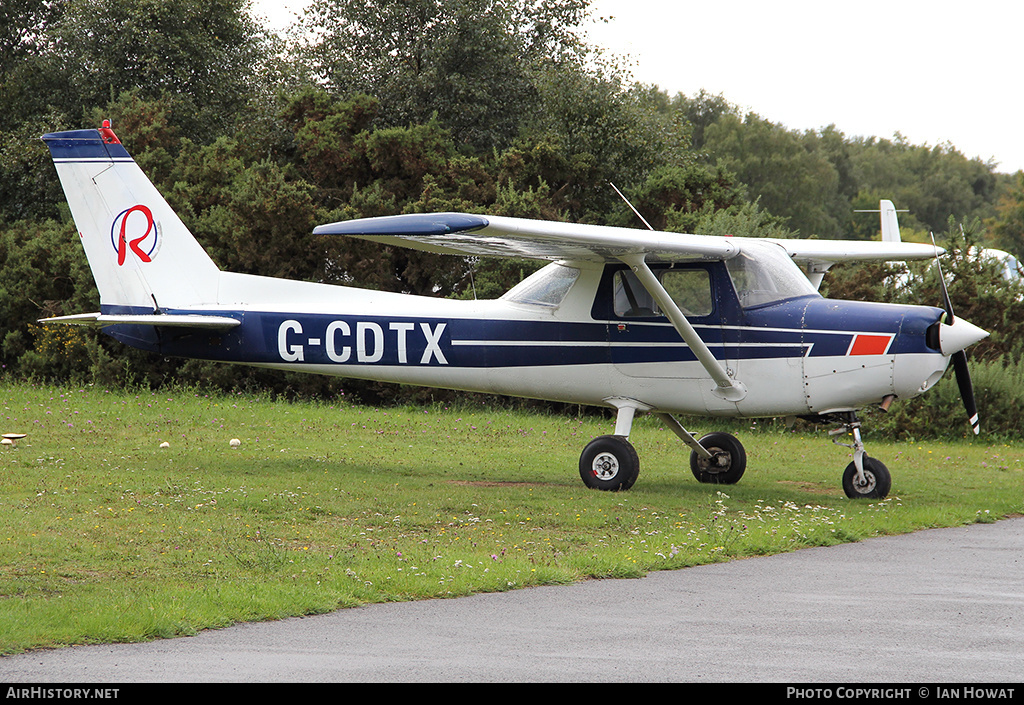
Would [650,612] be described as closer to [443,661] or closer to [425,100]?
[443,661]

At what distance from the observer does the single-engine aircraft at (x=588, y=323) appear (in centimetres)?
1045

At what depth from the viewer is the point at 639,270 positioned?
10.5m

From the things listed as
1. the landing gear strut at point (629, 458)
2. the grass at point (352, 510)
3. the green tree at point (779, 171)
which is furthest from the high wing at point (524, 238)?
the green tree at point (779, 171)

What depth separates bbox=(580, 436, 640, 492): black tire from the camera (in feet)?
36.3

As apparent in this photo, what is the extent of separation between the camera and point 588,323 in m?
11.6

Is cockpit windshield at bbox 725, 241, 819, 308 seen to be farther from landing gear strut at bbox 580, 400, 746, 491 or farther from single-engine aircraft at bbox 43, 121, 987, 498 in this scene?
landing gear strut at bbox 580, 400, 746, 491

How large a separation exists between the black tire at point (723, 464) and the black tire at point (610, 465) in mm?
1439

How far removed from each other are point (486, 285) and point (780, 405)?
32.9 ft

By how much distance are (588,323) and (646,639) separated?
6.42 m

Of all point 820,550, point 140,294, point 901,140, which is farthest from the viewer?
point 901,140

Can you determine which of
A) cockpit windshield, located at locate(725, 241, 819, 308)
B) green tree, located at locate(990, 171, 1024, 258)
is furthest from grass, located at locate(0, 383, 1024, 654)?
green tree, located at locate(990, 171, 1024, 258)
